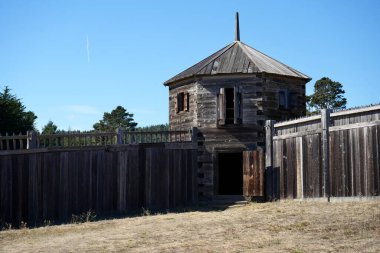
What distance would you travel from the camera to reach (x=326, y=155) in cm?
1560

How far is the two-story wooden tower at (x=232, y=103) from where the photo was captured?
68.4ft

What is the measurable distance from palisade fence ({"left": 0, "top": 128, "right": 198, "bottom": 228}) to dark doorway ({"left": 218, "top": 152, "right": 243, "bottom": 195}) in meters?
6.18

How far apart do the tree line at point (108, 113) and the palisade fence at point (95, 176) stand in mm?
1267

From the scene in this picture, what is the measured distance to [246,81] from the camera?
2108 centimetres

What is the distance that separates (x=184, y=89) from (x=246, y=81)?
306cm

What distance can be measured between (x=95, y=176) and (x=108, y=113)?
191 ft

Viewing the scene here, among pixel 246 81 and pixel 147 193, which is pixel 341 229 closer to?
pixel 147 193

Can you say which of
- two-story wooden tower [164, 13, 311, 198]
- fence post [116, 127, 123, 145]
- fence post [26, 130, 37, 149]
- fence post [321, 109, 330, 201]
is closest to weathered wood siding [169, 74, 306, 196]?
two-story wooden tower [164, 13, 311, 198]

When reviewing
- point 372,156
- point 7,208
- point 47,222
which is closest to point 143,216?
point 47,222

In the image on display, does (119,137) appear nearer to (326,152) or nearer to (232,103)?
(232,103)

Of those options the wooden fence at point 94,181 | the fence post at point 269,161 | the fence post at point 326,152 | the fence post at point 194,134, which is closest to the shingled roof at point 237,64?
the fence post at point 194,134

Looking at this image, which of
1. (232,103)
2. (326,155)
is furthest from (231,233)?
(232,103)

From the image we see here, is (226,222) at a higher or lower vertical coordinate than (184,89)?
lower

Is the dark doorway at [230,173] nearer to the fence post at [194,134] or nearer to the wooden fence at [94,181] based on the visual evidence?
the fence post at [194,134]
